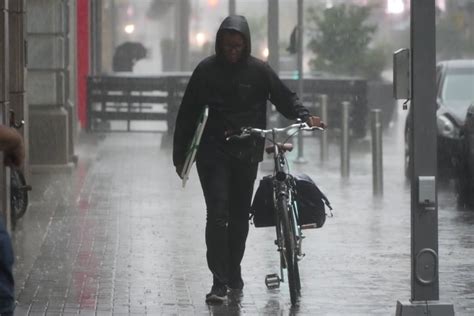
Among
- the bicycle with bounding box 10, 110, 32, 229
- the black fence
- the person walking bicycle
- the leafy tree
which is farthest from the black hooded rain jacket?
the leafy tree

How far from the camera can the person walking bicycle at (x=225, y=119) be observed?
9.46m

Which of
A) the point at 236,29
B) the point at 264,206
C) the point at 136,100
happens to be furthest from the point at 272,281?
the point at 136,100

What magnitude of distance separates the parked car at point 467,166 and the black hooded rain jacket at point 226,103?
22.0 ft

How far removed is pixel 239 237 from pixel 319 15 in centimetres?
2527

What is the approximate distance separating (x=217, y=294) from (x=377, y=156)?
25.9 feet

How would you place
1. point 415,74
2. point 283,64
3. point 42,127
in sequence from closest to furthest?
point 415,74 → point 42,127 → point 283,64

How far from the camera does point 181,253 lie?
1174 centimetres

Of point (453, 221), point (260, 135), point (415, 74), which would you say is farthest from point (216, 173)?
point (453, 221)

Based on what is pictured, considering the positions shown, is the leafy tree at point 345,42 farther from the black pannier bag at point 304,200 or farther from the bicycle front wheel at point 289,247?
the bicycle front wheel at point 289,247

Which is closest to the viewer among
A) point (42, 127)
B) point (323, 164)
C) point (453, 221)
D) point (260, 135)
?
point (260, 135)

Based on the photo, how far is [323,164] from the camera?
21.7 m

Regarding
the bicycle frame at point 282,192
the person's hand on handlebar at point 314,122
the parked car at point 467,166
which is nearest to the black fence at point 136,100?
the parked car at point 467,166

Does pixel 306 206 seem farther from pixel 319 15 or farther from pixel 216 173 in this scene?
pixel 319 15

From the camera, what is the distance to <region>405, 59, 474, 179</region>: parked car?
17.7 metres
